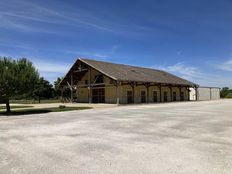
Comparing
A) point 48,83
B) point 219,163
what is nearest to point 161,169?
point 219,163

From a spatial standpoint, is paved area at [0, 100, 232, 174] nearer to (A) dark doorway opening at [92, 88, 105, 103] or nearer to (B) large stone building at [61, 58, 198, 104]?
(B) large stone building at [61, 58, 198, 104]

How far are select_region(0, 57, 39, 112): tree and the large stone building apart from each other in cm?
1243

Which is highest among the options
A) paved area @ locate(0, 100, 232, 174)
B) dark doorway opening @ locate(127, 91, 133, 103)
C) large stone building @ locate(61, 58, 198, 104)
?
large stone building @ locate(61, 58, 198, 104)

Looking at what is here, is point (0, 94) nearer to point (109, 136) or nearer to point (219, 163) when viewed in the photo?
point (109, 136)

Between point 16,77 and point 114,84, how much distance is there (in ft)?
49.9

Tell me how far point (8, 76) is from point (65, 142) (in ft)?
45.2

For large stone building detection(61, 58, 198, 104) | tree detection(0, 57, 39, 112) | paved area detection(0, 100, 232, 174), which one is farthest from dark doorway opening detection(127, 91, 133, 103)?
paved area detection(0, 100, 232, 174)

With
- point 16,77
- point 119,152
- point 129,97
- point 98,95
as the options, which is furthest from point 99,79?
point 119,152

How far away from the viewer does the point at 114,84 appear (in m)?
34.2

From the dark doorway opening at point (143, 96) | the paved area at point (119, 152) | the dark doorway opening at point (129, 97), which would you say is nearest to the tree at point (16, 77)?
the paved area at point (119, 152)

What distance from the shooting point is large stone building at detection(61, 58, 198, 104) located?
117 ft

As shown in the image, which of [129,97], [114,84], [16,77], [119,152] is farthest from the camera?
[129,97]

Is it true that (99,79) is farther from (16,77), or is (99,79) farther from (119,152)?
(119,152)

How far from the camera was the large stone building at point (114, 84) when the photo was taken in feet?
117
